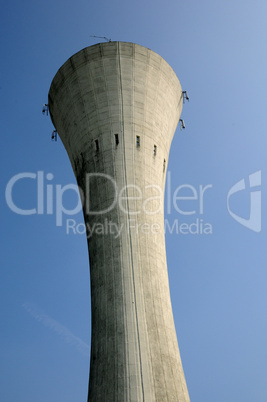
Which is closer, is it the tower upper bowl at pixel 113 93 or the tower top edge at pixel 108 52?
the tower upper bowl at pixel 113 93

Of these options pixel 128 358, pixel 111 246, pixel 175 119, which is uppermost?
pixel 175 119

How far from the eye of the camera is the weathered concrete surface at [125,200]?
19188 millimetres

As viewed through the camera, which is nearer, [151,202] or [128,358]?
[128,358]

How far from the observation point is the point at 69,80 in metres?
25.4

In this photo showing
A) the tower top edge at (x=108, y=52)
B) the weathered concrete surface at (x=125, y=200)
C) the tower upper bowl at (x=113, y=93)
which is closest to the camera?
the weathered concrete surface at (x=125, y=200)

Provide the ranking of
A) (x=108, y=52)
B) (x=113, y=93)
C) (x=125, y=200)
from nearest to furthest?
(x=125, y=200)
(x=113, y=93)
(x=108, y=52)

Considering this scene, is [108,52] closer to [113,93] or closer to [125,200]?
[113,93]

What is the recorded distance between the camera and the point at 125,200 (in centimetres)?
2189

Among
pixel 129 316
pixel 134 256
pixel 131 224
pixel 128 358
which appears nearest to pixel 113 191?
pixel 131 224

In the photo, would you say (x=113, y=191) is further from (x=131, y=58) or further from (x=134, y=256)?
(x=131, y=58)

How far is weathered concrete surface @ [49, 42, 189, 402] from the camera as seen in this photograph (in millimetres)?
19188

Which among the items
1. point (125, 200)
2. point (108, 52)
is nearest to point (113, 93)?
point (108, 52)

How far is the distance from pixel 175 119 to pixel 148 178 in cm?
571

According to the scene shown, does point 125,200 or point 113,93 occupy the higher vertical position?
point 113,93
